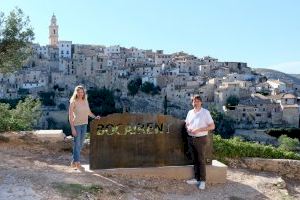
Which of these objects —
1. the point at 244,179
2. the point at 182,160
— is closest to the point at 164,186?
the point at 182,160

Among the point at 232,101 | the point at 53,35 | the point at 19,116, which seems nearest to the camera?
the point at 19,116

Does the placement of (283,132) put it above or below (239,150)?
below

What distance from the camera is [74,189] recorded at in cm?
692

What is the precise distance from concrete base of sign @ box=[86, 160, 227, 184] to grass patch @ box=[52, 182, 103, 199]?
103cm

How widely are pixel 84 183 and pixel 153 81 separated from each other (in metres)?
79.6

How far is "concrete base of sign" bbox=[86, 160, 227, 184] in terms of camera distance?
8242 mm

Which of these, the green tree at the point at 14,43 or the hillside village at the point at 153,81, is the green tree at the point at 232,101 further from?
the green tree at the point at 14,43

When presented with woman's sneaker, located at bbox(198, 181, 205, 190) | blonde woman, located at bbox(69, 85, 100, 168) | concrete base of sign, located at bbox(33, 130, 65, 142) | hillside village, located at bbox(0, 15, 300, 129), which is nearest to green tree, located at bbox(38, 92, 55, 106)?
hillside village, located at bbox(0, 15, 300, 129)

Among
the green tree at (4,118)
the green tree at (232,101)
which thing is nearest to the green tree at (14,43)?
the green tree at (4,118)

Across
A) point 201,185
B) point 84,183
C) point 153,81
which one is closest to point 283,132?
point 153,81

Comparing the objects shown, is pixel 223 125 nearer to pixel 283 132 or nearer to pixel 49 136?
pixel 283 132

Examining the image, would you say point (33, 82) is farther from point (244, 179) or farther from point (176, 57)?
point (244, 179)

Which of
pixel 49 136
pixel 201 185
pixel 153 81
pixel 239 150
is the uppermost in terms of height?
pixel 153 81

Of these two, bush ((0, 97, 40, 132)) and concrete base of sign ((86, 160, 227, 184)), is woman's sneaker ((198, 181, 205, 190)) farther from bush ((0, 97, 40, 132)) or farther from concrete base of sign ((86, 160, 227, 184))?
bush ((0, 97, 40, 132))
